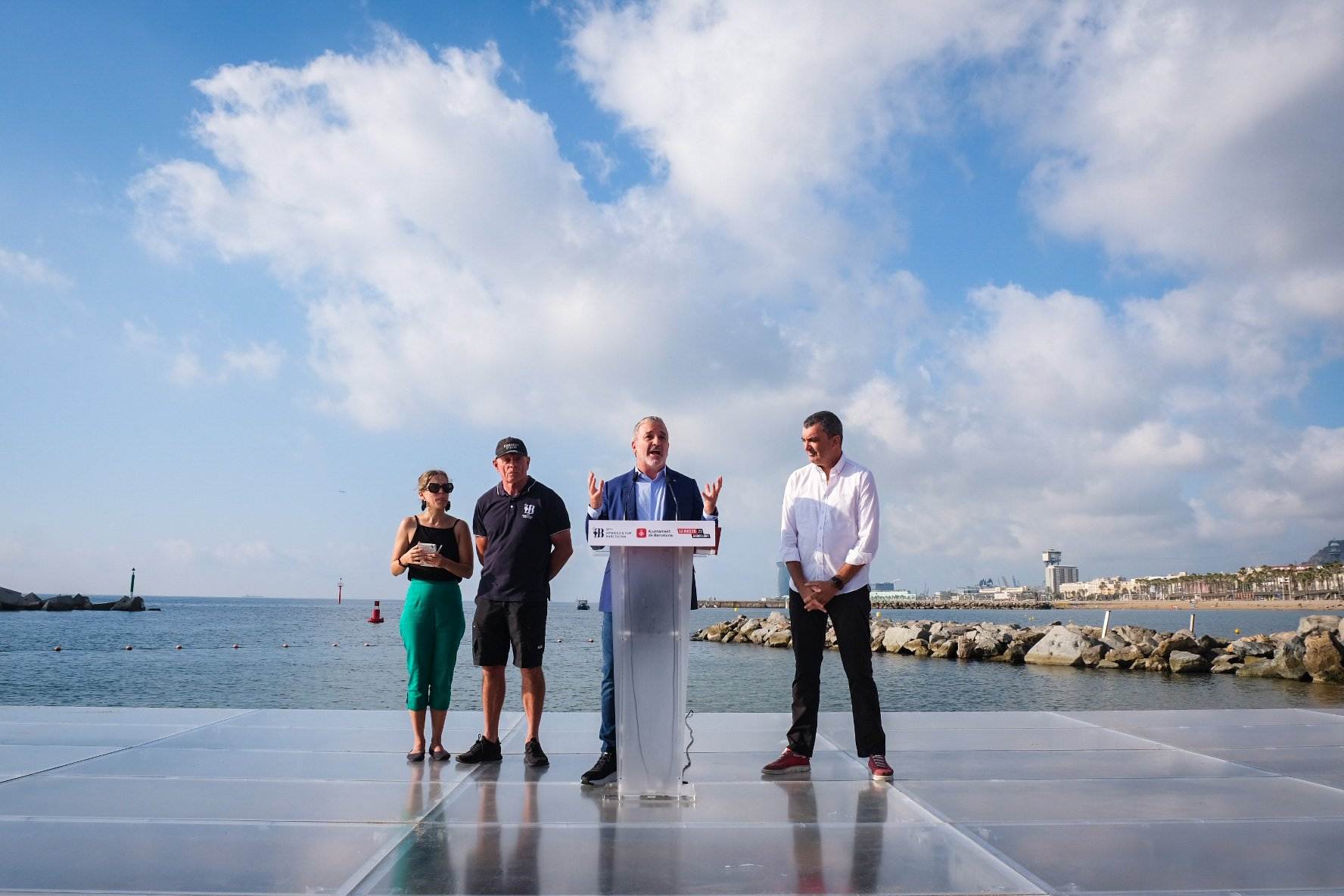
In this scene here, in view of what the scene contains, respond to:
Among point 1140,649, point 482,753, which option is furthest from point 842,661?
point 1140,649

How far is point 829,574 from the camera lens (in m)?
5.73

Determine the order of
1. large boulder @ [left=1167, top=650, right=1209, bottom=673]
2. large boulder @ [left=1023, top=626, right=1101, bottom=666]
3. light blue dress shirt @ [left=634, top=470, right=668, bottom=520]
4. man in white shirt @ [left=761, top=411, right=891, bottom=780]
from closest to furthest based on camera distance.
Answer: light blue dress shirt @ [left=634, top=470, right=668, bottom=520]
man in white shirt @ [left=761, top=411, right=891, bottom=780]
large boulder @ [left=1167, top=650, right=1209, bottom=673]
large boulder @ [left=1023, top=626, right=1101, bottom=666]

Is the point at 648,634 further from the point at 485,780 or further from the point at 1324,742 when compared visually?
the point at 1324,742

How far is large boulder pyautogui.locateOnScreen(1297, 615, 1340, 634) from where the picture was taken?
103ft

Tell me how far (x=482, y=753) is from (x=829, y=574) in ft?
7.96

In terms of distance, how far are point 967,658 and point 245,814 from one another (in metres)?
39.2

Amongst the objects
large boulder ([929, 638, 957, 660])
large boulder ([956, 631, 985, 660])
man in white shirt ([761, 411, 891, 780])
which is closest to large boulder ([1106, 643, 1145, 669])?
large boulder ([956, 631, 985, 660])

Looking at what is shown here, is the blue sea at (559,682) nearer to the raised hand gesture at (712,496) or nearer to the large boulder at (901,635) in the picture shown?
the large boulder at (901,635)

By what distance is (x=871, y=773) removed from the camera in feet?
17.7

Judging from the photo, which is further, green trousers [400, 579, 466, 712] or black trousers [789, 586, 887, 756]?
green trousers [400, 579, 466, 712]

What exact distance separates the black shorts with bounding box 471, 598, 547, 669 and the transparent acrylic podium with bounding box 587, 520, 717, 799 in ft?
3.61

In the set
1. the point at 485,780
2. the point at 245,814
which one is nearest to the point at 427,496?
the point at 485,780

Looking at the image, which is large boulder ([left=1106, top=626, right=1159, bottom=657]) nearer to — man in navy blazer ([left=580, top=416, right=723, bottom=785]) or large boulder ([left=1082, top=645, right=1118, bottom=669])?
large boulder ([left=1082, top=645, right=1118, bottom=669])

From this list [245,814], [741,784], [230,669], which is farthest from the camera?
[230,669]
